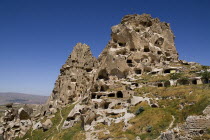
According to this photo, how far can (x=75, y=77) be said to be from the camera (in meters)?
80.9

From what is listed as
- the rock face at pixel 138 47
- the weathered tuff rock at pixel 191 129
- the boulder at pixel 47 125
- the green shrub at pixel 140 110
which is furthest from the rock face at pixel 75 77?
the weathered tuff rock at pixel 191 129

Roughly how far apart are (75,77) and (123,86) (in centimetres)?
3262

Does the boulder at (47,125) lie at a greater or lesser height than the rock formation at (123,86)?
lesser

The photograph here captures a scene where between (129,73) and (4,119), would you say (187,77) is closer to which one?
(129,73)

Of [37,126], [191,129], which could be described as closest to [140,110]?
[191,129]

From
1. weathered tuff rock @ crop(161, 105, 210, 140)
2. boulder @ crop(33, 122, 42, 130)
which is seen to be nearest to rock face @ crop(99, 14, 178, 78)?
boulder @ crop(33, 122, 42, 130)

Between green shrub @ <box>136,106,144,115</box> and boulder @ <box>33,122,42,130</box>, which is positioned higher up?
green shrub @ <box>136,106,144,115</box>

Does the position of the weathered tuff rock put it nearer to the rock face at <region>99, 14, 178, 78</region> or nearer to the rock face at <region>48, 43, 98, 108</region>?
the rock face at <region>99, 14, 178, 78</region>

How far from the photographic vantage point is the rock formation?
35.3m

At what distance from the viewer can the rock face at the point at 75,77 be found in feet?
254

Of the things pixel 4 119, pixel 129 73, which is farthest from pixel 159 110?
pixel 4 119

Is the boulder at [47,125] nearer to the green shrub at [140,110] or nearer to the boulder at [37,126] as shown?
the boulder at [37,126]

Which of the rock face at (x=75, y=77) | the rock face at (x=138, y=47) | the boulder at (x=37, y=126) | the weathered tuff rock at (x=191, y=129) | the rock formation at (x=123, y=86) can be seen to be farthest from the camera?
the rock face at (x=75, y=77)

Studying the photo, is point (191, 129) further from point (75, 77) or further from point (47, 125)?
point (75, 77)
